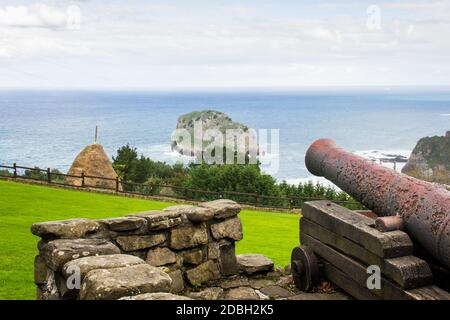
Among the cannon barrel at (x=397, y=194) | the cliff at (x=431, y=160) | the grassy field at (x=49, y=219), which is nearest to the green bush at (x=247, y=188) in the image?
the grassy field at (x=49, y=219)

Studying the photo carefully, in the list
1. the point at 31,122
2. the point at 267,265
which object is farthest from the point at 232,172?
the point at 31,122

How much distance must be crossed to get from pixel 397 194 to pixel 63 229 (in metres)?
3.14

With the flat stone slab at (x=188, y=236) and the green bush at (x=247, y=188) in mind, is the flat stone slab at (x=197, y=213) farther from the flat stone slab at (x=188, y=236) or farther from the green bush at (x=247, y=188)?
the green bush at (x=247, y=188)

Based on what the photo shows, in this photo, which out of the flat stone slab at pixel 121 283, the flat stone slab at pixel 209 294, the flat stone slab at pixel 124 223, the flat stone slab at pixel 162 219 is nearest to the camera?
the flat stone slab at pixel 121 283

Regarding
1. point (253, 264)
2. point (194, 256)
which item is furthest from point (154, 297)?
point (253, 264)

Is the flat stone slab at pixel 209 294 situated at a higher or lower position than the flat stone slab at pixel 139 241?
lower

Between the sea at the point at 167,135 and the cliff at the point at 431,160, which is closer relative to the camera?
the cliff at the point at 431,160

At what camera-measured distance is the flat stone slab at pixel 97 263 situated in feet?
12.8

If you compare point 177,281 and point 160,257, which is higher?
point 160,257

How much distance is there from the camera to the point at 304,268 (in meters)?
6.05

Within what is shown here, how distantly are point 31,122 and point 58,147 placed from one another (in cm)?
6174

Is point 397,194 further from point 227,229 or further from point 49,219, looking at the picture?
point 49,219
